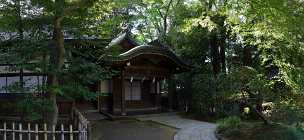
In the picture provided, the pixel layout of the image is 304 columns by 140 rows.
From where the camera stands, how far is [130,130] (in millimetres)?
16578

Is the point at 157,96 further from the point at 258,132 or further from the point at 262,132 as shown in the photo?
the point at 262,132

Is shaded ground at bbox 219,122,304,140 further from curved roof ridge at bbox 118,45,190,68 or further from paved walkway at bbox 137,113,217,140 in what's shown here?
curved roof ridge at bbox 118,45,190,68

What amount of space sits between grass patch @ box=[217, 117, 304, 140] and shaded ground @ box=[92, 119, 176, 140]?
2083 millimetres

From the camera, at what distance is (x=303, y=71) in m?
14.2

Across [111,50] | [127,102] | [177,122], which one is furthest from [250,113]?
[111,50]

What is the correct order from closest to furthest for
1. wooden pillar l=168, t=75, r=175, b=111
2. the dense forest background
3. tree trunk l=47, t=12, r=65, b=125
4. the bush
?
the dense forest background < tree trunk l=47, t=12, r=65, b=125 < the bush < wooden pillar l=168, t=75, r=175, b=111

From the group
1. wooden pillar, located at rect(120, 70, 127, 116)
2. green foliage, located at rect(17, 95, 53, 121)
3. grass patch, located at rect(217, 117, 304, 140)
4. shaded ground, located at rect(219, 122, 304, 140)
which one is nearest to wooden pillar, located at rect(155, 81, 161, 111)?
wooden pillar, located at rect(120, 70, 127, 116)

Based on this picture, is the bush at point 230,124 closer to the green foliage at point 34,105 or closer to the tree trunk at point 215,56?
the green foliage at point 34,105

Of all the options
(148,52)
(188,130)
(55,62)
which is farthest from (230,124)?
(55,62)

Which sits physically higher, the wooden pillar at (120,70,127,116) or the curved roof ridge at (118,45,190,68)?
the curved roof ridge at (118,45,190,68)

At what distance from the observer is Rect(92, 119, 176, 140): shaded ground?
1484 cm

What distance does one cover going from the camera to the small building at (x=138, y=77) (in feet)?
71.1

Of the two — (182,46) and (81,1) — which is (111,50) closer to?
(81,1)

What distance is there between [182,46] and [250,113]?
762 cm
